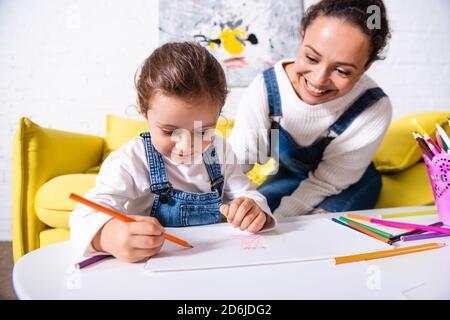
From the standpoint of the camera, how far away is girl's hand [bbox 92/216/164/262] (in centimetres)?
40

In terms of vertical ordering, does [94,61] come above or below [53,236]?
above

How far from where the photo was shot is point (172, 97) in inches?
21.3

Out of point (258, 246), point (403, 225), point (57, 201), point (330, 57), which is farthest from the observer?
point (57, 201)

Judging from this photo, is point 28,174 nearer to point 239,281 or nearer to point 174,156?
point 174,156

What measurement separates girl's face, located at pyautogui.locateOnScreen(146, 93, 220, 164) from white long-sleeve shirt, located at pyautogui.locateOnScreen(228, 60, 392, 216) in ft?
1.15

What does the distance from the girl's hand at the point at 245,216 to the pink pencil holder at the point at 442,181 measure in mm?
312

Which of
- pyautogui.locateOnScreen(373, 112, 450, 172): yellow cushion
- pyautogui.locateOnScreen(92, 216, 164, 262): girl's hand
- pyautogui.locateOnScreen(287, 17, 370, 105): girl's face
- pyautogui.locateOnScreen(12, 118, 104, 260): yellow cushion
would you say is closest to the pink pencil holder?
pyautogui.locateOnScreen(287, 17, 370, 105): girl's face

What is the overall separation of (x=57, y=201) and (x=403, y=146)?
119cm

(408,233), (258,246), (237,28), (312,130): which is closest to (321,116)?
(312,130)

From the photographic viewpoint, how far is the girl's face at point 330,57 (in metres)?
0.77

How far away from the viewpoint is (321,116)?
3.05 feet
